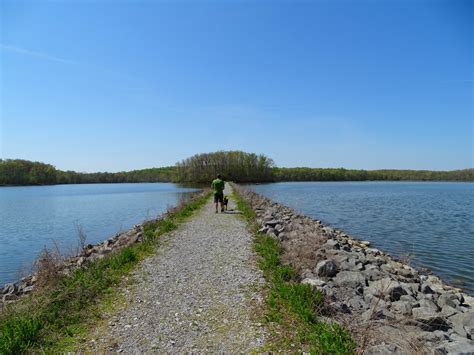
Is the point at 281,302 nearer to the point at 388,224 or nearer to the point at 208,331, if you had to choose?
the point at 208,331

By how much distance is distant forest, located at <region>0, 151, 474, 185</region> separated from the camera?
352ft

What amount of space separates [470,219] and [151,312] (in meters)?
25.7

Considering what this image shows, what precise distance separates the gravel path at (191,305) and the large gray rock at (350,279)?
1734 mm

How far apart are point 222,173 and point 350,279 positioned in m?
100

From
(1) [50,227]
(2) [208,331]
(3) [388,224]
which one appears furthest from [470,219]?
(1) [50,227]

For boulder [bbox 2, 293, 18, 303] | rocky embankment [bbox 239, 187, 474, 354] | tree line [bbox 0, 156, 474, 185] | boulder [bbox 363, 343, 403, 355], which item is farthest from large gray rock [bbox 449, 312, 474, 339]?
tree line [bbox 0, 156, 474, 185]

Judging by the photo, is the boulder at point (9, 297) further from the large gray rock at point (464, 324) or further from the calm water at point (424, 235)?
the calm water at point (424, 235)

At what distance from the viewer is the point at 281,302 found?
5.89 m

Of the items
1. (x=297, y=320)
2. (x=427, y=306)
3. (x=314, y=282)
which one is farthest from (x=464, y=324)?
(x=297, y=320)

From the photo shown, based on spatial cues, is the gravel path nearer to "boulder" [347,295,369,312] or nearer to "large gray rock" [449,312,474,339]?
"boulder" [347,295,369,312]

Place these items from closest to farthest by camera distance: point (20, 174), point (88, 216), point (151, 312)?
point (151, 312) → point (88, 216) → point (20, 174)

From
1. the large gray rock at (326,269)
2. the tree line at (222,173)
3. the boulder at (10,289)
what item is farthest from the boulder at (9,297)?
the tree line at (222,173)

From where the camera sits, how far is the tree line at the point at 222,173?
107 m

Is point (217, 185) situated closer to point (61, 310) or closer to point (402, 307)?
point (61, 310)
